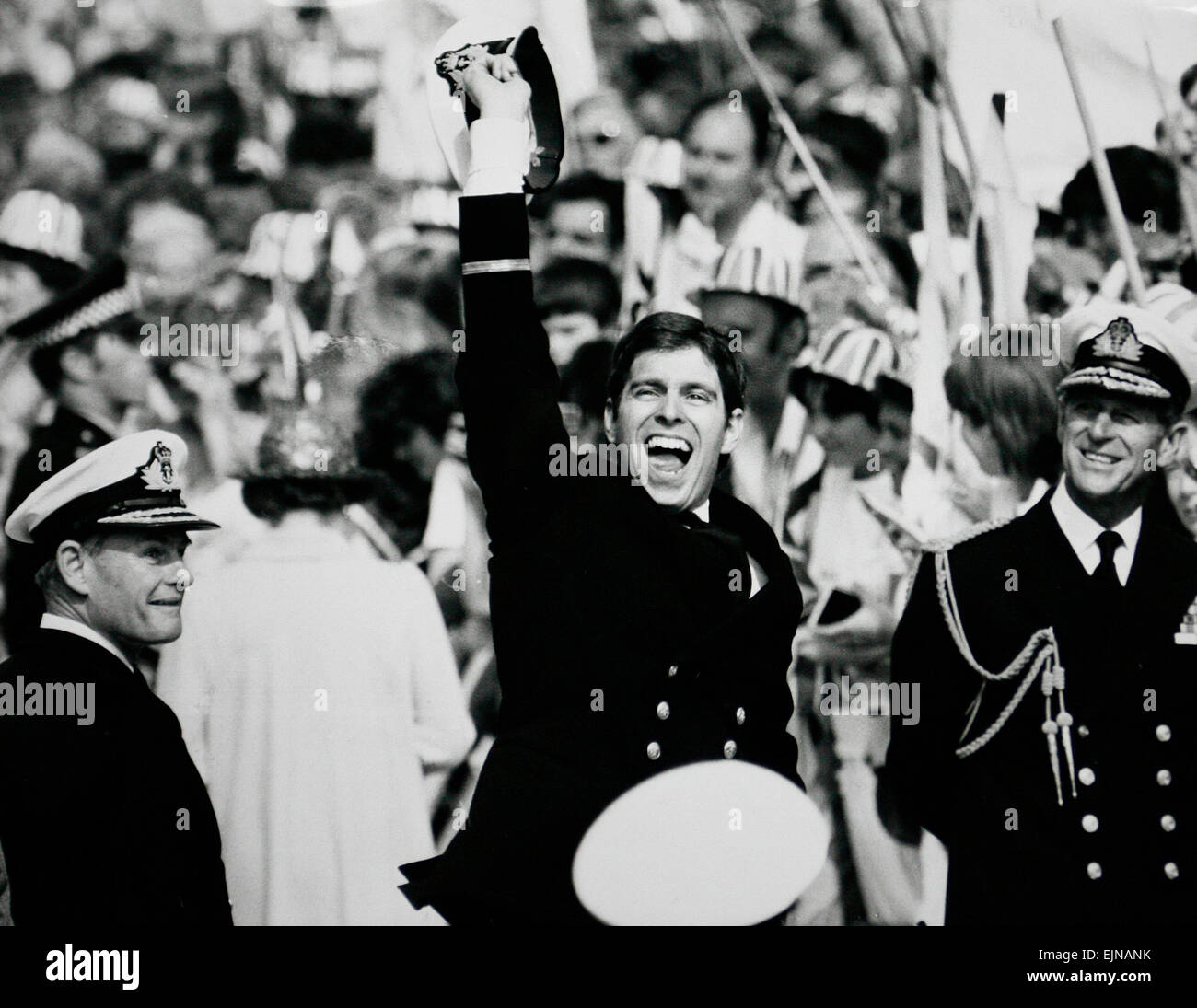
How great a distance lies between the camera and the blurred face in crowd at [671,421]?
143 inches

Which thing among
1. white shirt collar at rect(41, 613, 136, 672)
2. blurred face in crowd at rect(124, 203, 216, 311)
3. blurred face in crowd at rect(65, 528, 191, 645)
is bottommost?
white shirt collar at rect(41, 613, 136, 672)

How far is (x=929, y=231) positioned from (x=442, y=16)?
1.28 metres

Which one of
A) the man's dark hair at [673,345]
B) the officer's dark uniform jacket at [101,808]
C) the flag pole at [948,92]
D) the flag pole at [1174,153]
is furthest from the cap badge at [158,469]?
the flag pole at [1174,153]

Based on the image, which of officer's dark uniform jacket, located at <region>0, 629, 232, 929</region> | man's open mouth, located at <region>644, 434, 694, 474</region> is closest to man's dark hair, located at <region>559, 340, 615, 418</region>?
man's open mouth, located at <region>644, 434, 694, 474</region>

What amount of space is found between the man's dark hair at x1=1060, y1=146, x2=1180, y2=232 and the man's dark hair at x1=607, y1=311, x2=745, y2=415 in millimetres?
933

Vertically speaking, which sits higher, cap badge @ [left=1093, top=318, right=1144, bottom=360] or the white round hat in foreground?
cap badge @ [left=1093, top=318, right=1144, bottom=360]

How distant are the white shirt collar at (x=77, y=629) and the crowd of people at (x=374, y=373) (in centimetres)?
9

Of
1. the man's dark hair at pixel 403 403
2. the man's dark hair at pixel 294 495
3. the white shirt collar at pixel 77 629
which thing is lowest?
the white shirt collar at pixel 77 629

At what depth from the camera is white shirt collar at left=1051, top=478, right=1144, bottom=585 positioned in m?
3.75

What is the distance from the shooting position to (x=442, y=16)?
3693 millimetres

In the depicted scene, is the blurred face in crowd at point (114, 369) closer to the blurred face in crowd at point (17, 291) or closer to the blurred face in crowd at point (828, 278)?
the blurred face in crowd at point (17, 291)

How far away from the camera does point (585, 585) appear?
142 inches

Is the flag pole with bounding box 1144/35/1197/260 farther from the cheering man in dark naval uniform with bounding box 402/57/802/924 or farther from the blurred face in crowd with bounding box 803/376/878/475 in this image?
the cheering man in dark naval uniform with bounding box 402/57/802/924

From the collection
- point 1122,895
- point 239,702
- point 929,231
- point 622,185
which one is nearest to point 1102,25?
point 929,231
